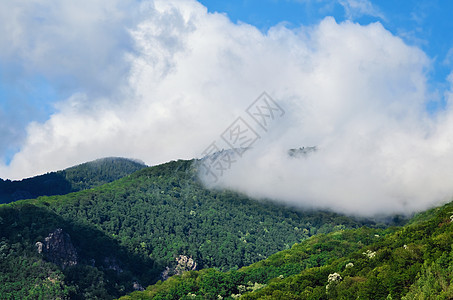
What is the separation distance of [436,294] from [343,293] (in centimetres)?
2560

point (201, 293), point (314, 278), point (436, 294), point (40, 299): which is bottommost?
point (436, 294)

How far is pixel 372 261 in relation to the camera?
4360 inches

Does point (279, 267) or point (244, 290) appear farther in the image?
point (279, 267)

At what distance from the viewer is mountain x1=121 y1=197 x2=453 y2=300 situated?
83062 millimetres

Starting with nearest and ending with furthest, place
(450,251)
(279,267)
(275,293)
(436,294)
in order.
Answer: (436,294)
(450,251)
(275,293)
(279,267)

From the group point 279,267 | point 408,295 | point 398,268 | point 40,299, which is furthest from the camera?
point 40,299

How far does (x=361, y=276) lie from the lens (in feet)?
343

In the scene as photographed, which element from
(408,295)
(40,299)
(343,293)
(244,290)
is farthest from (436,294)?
(40,299)

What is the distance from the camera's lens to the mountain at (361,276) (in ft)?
273

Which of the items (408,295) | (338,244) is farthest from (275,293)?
(338,244)

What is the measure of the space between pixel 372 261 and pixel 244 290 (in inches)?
2387

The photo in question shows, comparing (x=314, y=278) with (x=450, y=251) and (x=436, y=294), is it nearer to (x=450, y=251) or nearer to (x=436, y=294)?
(x=450, y=251)

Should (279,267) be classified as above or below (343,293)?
above

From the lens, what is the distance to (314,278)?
4783 inches
